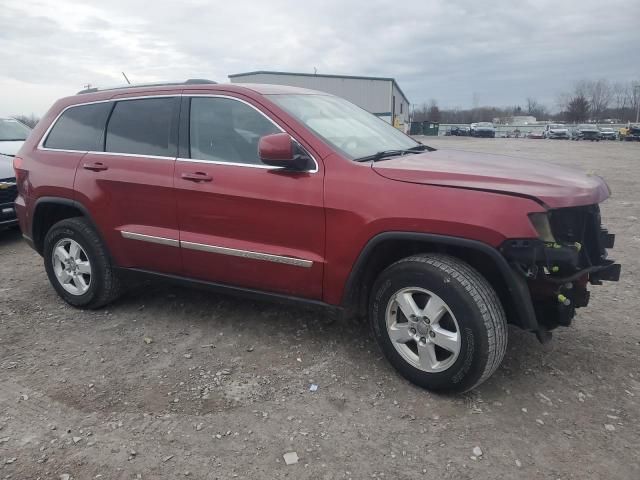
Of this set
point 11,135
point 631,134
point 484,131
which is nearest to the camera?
point 11,135

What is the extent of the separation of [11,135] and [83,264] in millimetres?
5361

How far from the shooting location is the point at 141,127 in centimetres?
399

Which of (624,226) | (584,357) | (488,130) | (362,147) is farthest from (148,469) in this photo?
(488,130)

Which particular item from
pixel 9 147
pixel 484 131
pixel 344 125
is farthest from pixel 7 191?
pixel 484 131

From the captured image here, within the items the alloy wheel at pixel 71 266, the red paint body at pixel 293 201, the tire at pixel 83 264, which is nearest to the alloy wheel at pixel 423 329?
the red paint body at pixel 293 201

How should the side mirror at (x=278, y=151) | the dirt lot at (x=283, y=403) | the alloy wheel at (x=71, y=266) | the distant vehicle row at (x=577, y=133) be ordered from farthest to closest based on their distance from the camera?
the distant vehicle row at (x=577, y=133) → the alloy wheel at (x=71, y=266) → the side mirror at (x=278, y=151) → the dirt lot at (x=283, y=403)

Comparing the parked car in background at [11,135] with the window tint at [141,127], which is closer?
the window tint at [141,127]

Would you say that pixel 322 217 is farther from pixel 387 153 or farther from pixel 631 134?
pixel 631 134

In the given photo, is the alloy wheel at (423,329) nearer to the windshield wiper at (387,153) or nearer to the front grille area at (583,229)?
the front grille area at (583,229)

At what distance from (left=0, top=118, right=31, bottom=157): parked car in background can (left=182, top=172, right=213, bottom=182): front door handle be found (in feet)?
16.5

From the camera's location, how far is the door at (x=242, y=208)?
3.27m

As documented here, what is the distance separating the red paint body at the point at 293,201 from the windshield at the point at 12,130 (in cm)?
478

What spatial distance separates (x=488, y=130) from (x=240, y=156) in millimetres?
57751

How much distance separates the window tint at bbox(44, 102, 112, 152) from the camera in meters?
4.23
